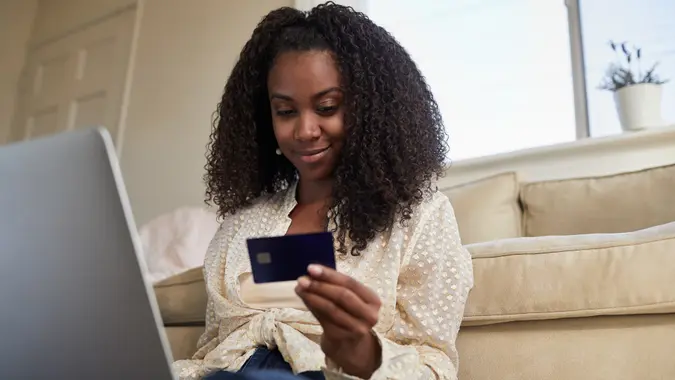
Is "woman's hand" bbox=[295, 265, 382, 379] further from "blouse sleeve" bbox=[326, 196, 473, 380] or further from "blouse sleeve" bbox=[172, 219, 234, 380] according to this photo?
"blouse sleeve" bbox=[172, 219, 234, 380]

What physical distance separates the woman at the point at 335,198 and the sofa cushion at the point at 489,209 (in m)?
0.36

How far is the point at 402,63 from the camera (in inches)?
43.5

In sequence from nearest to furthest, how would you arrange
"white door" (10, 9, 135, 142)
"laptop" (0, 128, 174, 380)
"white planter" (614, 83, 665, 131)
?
"laptop" (0, 128, 174, 380)
"white planter" (614, 83, 665, 131)
"white door" (10, 9, 135, 142)

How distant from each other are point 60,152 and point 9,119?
3324 millimetres

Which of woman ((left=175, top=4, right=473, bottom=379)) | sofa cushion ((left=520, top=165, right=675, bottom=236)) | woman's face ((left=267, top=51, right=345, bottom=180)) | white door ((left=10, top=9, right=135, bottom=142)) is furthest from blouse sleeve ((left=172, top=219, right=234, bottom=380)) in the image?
white door ((left=10, top=9, right=135, bottom=142))

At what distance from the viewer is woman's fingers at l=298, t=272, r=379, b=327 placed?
63 cm

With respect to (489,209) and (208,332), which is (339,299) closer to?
(208,332)

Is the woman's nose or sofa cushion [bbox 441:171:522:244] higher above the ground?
the woman's nose

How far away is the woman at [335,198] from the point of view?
0.88 m

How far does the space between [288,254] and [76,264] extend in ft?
0.66

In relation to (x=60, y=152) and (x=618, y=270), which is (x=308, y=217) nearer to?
(x=618, y=270)

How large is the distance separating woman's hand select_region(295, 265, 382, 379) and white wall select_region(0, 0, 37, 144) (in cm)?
320

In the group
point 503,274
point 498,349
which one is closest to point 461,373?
point 498,349

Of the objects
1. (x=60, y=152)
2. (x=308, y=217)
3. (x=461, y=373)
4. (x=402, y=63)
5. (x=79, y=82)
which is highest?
(x=79, y=82)
